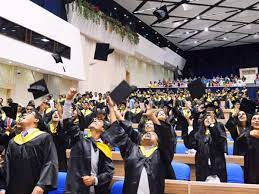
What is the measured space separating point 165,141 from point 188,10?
14.1m

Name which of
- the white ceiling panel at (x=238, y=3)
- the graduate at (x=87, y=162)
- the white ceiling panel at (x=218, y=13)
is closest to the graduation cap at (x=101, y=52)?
the graduate at (x=87, y=162)

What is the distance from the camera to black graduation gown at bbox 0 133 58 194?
8.72 ft

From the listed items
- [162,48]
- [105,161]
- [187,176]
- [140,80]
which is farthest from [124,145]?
[162,48]

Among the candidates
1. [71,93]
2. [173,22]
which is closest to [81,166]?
[71,93]

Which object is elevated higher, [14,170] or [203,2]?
[203,2]

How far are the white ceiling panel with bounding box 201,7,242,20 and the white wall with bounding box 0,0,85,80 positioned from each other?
7.31m

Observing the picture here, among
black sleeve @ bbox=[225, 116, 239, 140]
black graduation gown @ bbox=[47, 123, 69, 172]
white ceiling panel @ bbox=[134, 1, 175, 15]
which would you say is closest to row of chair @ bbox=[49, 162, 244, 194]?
black graduation gown @ bbox=[47, 123, 69, 172]

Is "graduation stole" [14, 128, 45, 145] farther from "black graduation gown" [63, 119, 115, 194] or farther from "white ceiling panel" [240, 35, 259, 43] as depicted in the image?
"white ceiling panel" [240, 35, 259, 43]

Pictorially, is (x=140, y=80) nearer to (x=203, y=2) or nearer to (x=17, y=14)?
(x=203, y=2)

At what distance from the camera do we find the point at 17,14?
10.0m

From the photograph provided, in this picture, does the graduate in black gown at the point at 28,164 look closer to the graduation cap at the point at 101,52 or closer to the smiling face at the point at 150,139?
the smiling face at the point at 150,139

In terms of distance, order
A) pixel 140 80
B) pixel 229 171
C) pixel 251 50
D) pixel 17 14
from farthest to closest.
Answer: pixel 251 50, pixel 140 80, pixel 17 14, pixel 229 171

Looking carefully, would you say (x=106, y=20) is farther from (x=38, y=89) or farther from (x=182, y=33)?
(x=38, y=89)

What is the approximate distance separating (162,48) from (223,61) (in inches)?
237
